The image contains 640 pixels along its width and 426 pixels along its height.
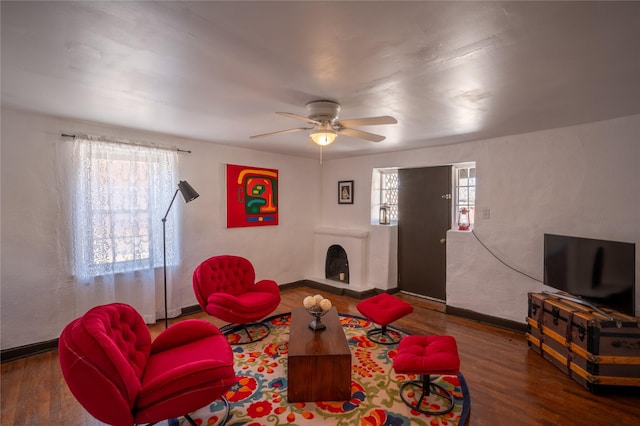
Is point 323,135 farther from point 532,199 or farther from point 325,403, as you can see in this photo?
point 532,199

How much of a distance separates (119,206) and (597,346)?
4.77 meters

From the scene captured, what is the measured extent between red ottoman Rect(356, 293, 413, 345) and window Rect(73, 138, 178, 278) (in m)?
2.58

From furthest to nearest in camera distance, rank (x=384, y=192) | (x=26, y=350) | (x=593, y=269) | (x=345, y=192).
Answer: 1. (x=345, y=192)
2. (x=384, y=192)
3. (x=26, y=350)
4. (x=593, y=269)

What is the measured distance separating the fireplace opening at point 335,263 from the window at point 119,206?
270cm

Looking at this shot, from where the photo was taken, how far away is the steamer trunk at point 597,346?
7.91 feet

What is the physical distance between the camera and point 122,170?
351 cm

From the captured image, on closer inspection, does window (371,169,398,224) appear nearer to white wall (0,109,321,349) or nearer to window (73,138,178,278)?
white wall (0,109,321,349)

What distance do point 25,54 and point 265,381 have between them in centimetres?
278

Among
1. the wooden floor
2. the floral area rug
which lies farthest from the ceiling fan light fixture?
the wooden floor

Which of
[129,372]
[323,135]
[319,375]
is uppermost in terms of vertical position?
[323,135]

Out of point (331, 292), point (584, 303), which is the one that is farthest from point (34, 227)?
point (584, 303)

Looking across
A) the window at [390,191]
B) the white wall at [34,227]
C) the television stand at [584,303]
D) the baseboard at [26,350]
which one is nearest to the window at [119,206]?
the white wall at [34,227]

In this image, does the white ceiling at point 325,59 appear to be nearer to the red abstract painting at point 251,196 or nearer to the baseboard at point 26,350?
the red abstract painting at point 251,196

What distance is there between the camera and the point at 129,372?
5.45 feet
